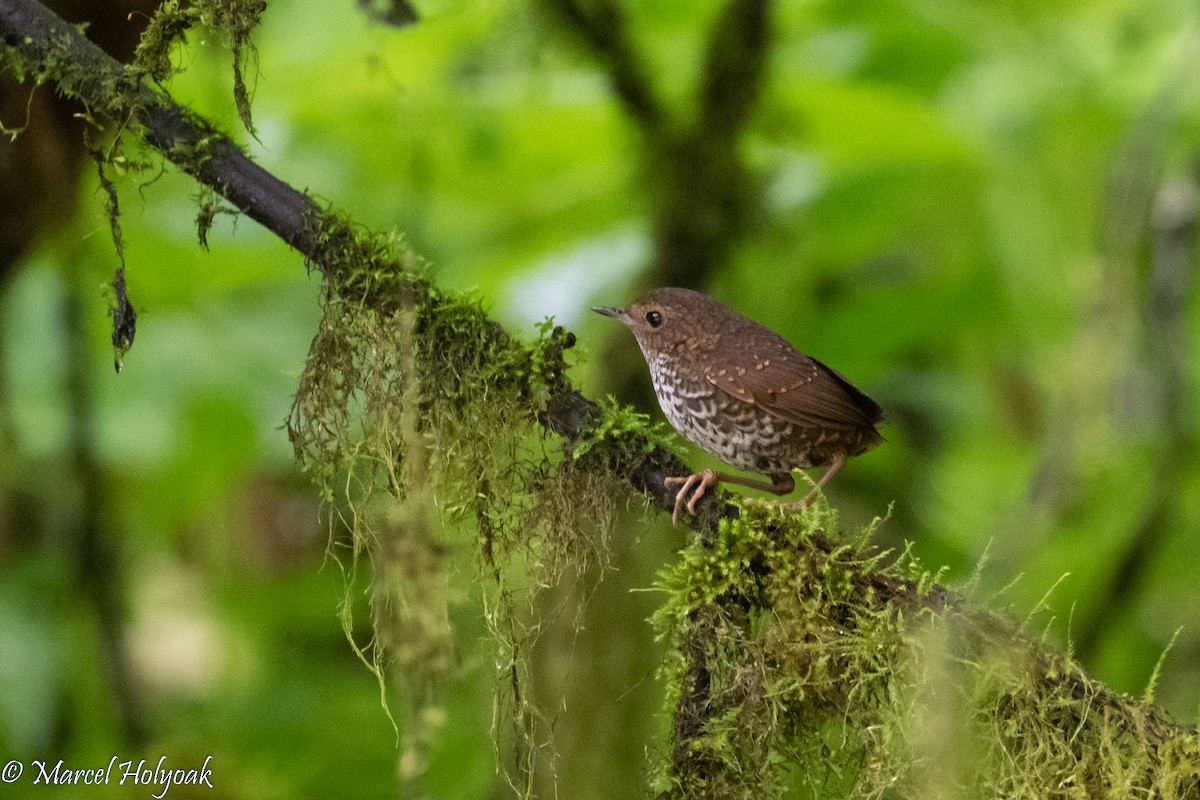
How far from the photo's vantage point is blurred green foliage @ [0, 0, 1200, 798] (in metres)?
3.87

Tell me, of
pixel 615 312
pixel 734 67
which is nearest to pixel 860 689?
pixel 615 312

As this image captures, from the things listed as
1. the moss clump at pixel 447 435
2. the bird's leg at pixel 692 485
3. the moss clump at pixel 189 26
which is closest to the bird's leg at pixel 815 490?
the bird's leg at pixel 692 485

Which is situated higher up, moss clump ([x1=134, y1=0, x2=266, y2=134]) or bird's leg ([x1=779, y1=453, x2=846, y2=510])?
moss clump ([x1=134, y1=0, x2=266, y2=134])

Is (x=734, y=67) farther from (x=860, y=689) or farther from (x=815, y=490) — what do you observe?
(x=860, y=689)

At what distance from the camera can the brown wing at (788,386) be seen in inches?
104

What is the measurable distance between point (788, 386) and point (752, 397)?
0.29 feet

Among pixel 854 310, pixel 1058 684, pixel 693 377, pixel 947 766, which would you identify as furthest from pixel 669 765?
pixel 854 310

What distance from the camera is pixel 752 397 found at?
264 centimetres

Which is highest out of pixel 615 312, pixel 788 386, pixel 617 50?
pixel 617 50

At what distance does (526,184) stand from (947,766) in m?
3.04

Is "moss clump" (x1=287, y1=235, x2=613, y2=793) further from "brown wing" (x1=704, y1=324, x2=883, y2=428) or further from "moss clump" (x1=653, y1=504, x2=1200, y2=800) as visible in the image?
"brown wing" (x1=704, y1=324, x2=883, y2=428)

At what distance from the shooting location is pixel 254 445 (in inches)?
172

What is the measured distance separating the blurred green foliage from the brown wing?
957 millimetres

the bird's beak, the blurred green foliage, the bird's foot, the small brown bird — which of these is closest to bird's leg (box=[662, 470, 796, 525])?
the bird's foot
